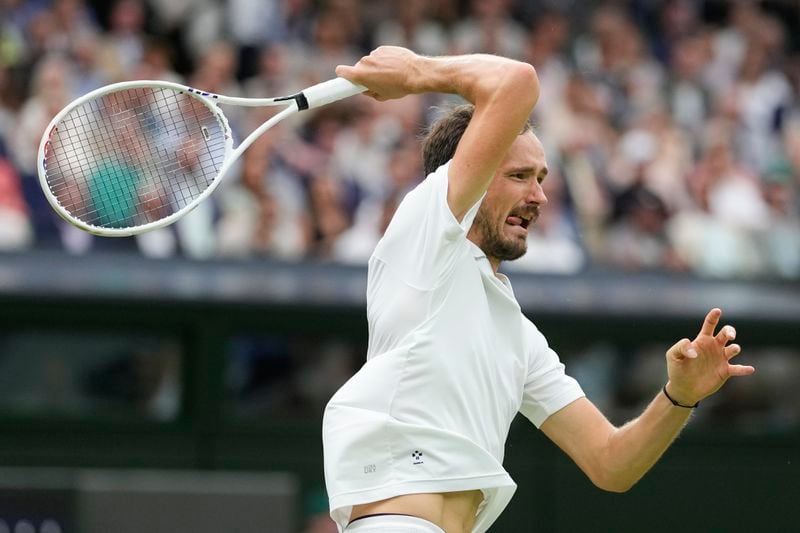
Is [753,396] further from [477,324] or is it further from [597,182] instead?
[477,324]

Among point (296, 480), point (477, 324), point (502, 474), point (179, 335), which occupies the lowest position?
point (296, 480)

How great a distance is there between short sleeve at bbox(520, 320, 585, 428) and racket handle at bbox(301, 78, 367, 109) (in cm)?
96

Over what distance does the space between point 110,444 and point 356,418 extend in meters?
4.80

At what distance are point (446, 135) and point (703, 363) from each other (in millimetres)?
1083

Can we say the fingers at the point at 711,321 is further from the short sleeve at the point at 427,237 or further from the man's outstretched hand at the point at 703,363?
the short sleeve at the point at 427,237

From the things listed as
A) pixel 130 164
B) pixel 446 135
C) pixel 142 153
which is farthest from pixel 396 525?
pixel 142 153

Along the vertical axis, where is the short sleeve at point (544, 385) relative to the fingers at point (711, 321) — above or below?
below

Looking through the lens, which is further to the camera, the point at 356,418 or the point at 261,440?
the point at 261,440

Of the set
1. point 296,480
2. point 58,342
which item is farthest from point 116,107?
point 296,480

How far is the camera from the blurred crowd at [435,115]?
1009cm

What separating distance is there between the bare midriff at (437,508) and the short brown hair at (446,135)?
1.08 metres

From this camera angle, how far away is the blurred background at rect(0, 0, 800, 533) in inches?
348

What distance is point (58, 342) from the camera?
350 inches

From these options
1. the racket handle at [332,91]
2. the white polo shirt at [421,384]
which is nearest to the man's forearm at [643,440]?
the white polo shirt at [421,384]
